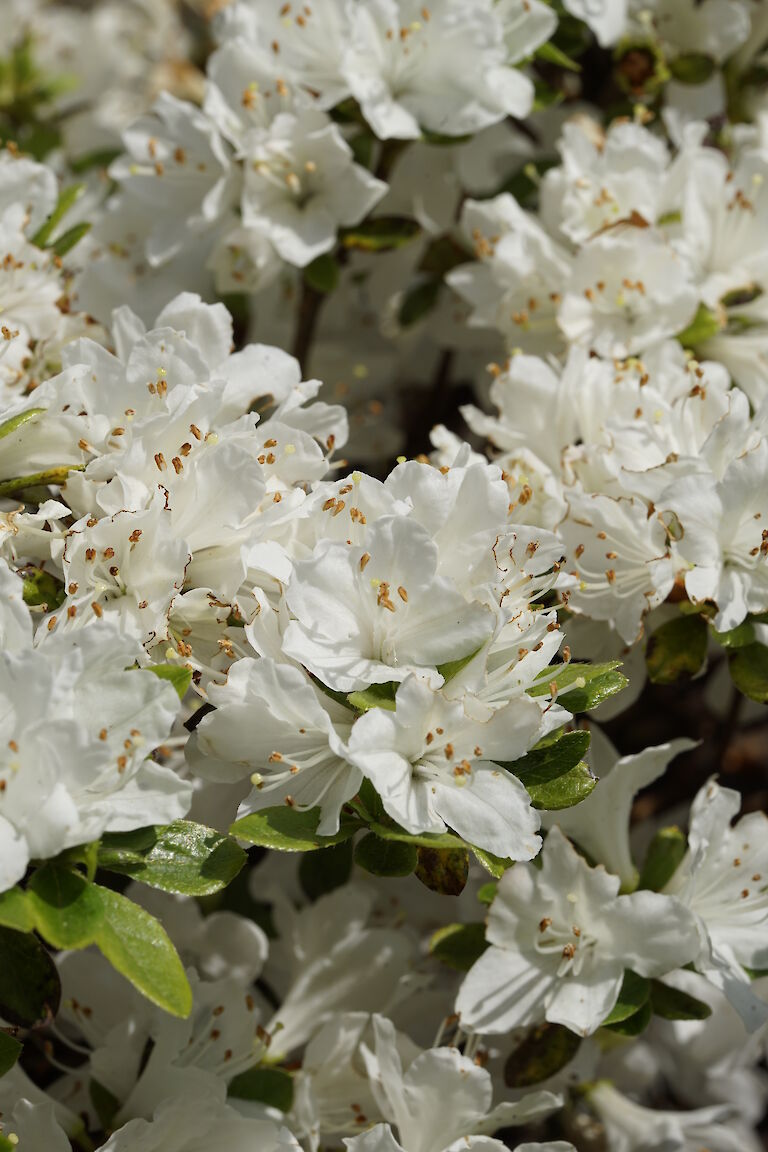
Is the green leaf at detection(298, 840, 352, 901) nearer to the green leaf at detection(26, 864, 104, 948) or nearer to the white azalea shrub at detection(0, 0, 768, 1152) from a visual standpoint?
the white azalea shrub at detection(0, 0, 768, 1152)

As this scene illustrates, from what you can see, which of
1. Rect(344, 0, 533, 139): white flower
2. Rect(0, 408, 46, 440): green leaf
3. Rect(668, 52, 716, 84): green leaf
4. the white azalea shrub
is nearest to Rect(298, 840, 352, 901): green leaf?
the white azalea shrub

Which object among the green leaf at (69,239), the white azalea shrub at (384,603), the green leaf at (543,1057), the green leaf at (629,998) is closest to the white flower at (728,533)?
the white azalea shrub at (384,603)

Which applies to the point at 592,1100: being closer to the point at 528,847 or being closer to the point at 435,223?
the point at 528,847

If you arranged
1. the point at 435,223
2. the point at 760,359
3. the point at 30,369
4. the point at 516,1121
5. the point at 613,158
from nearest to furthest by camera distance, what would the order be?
the point at 516,1121
the point at 30,369
the point at 760,359
the point at 613,158
the point at 435,223

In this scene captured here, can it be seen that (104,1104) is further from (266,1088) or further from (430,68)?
(430,68)

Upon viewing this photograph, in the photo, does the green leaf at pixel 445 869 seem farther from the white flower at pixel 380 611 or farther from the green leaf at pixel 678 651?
the green leaf at pixel 678 651

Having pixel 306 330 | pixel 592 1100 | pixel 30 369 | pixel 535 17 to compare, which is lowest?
pixel 592 1100

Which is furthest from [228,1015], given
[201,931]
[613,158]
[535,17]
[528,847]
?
[535,17]
